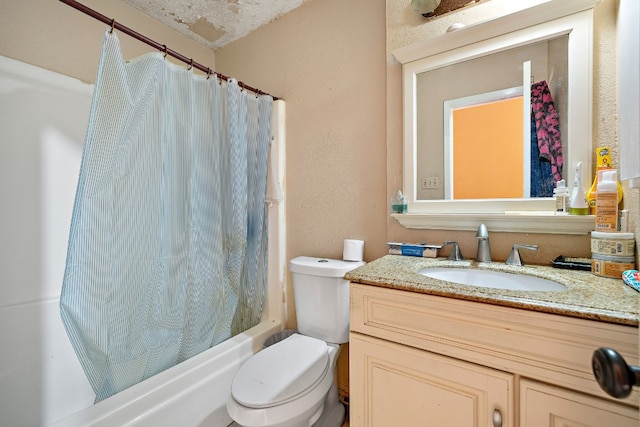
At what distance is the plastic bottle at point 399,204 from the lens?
1.26 metres

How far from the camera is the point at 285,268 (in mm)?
1759

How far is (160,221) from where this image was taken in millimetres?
1160

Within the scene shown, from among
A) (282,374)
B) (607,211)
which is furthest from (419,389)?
(607,211)

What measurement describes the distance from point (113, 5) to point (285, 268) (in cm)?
184

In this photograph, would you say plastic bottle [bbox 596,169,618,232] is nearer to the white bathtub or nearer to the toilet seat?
the toilet seat

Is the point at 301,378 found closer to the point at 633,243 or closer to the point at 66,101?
the point at 633,243

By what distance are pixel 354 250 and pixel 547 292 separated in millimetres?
827

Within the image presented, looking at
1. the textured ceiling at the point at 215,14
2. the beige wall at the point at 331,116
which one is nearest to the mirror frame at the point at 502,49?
the beige wall at the point at 331,116

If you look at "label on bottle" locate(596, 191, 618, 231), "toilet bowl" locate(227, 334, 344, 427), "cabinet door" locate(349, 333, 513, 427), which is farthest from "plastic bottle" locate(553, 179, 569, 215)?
"toilet bowl" locate(227, 334, 344, 427)

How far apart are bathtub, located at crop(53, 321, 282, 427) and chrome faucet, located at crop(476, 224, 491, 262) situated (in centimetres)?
120

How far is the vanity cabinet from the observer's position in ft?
1.91

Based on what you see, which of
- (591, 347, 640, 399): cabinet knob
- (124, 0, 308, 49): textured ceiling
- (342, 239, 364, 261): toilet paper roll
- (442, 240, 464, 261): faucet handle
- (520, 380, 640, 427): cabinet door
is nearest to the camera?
(591, 347, 640, 399): cabinet knob

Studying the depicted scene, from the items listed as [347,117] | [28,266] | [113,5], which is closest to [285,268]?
[347,117]

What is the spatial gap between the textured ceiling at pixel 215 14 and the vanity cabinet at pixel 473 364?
5.71 feet
